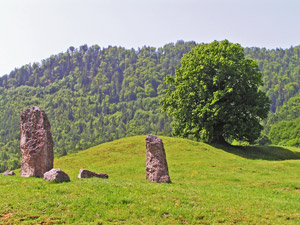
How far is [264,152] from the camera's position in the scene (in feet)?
172

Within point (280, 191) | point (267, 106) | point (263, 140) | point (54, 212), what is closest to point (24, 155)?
point (54, 212)

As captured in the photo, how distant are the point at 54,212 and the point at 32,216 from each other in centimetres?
97

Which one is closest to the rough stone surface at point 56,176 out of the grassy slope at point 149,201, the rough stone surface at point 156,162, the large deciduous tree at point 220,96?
the grassy slope at point 149,201

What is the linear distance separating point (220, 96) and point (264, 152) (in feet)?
38.3

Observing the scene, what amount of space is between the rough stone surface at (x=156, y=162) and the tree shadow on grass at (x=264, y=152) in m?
24.2

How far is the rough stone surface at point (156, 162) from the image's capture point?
25.4 meters

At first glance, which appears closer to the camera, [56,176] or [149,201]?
[149,201]

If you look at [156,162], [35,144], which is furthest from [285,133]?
[35,144]

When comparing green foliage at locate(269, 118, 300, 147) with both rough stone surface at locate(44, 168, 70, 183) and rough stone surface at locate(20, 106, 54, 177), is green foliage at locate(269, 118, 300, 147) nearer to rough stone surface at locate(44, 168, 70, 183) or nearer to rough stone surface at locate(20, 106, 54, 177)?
rough stone surface at locate(20, 106, 54, 177)

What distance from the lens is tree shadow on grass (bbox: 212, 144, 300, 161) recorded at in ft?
159

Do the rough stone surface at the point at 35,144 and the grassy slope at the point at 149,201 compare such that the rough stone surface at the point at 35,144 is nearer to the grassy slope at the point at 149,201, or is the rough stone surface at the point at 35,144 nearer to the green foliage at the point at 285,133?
the grassy slope at the point at 149,201

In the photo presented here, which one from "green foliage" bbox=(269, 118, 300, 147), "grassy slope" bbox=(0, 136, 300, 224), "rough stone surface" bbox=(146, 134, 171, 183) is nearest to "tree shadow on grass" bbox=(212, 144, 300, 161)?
"grassy slope" bbox=(0, 136, 300, 224)

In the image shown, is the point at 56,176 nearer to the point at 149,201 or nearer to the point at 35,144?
the point at 35,144

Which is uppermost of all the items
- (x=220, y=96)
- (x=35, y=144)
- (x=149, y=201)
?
(x=220, y=96)
